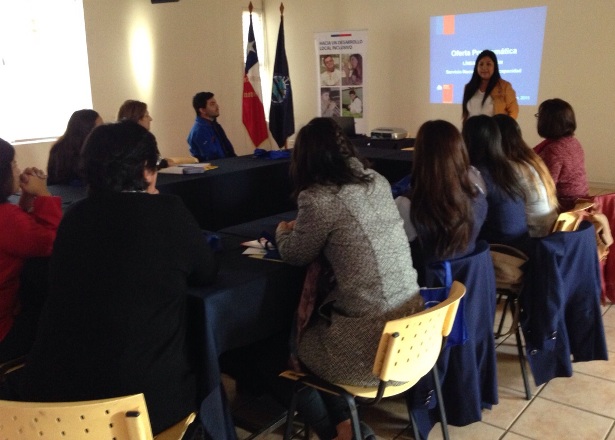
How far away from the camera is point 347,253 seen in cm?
181

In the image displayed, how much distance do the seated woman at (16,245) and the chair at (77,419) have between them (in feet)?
2.61

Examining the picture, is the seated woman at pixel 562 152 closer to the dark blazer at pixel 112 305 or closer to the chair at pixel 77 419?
the dark blazer at pixel 112 305

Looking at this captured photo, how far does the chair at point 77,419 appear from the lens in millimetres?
1224

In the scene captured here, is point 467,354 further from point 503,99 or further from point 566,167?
point 503,99

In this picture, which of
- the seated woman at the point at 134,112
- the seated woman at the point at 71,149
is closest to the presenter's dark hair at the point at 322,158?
the seated woman at the point at 71,149

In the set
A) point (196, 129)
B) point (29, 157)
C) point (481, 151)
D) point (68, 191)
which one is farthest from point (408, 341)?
point (29, 157)

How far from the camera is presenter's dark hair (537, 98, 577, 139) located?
3.30 metres

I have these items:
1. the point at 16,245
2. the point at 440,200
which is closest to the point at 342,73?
the point at 440,200

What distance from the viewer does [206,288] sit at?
71.6 inches

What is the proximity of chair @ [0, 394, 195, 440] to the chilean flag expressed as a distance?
605 centimetres

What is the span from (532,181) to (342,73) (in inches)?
213

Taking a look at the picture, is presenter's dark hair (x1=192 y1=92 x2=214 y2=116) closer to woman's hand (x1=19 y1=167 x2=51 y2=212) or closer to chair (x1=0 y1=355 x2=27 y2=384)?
woman's hand (x1=19 y1=167 x2=51 y2=212)

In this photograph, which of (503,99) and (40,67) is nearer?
(503,99)

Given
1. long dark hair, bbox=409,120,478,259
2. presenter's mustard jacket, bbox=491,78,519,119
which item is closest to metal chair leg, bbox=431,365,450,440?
long dark hair, bbox=409,120,478,259
